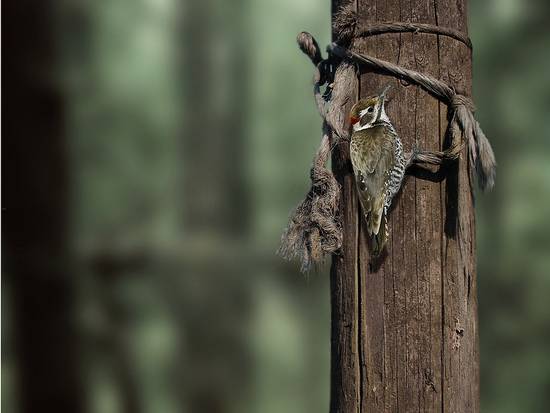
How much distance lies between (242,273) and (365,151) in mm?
2250

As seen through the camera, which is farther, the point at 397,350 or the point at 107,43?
the point at 107,43

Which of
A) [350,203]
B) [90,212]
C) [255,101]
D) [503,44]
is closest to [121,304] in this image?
[90,212]

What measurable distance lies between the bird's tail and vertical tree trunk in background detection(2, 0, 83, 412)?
8.64 feet

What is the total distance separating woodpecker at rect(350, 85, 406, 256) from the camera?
5.34 feet

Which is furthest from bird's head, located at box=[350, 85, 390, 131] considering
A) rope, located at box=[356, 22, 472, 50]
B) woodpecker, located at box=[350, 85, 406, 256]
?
rope, located at box=[356, 22, 472, 50]

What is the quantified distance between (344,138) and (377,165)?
4.1 inches

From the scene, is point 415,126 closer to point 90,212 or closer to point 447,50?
point 447,50

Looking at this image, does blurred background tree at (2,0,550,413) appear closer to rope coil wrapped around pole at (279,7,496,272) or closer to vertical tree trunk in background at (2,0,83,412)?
vertical tree trunk in background at (2,0,83,412)

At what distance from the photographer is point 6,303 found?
3887mm

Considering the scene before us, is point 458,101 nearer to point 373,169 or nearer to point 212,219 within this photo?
point 373,169

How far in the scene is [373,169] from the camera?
1651 mm

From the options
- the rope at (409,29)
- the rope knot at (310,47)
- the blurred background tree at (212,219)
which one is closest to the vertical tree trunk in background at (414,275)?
the rope at (409,29)

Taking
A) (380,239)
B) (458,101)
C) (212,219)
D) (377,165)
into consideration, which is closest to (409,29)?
(458,101)

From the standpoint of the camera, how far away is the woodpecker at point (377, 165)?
1627 millimetres
